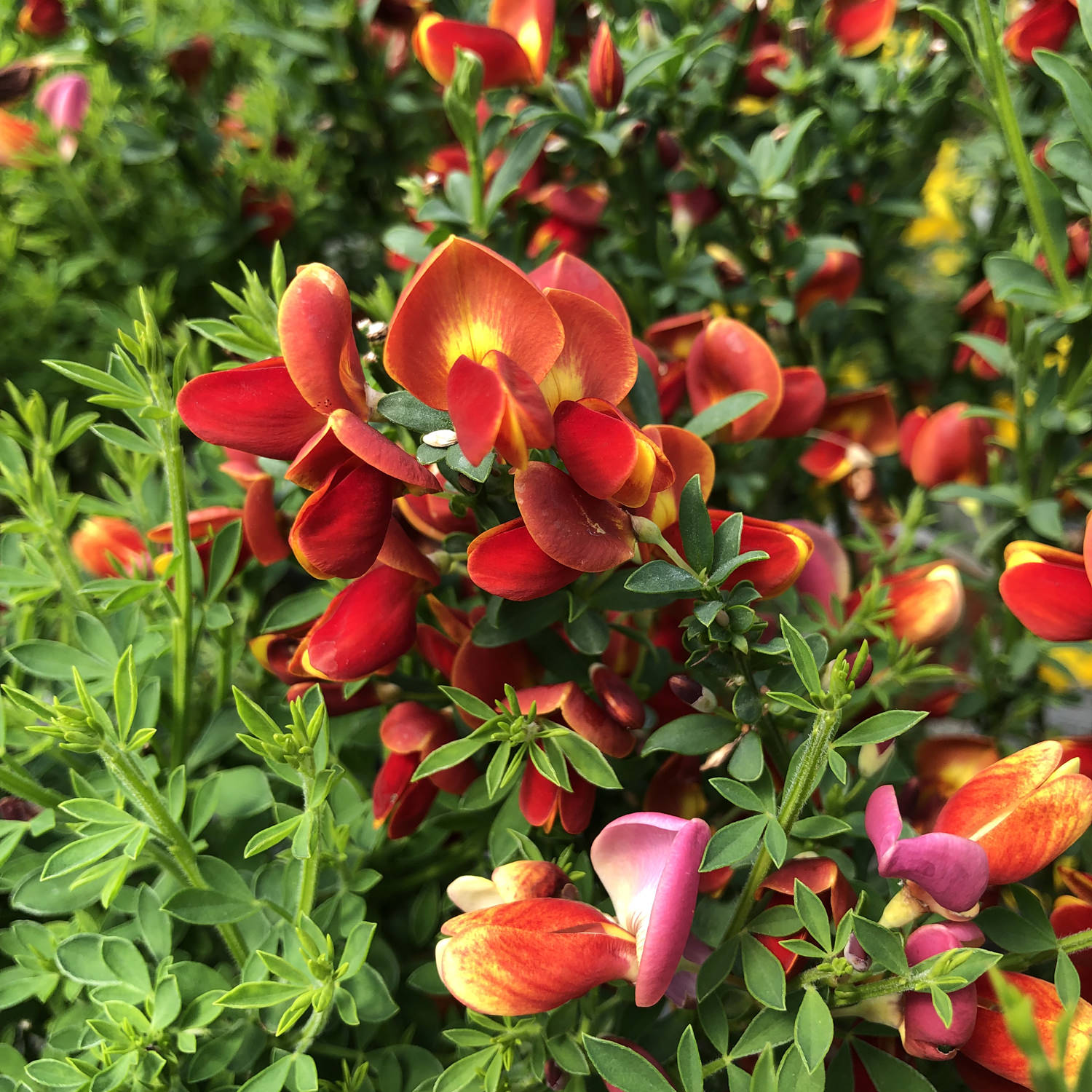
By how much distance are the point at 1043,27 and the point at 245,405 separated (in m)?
0.66

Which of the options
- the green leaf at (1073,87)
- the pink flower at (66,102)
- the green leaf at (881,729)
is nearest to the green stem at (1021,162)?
the green leaf at (1073,87)

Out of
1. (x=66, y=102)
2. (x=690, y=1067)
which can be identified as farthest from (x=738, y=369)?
(x=66, y=102)

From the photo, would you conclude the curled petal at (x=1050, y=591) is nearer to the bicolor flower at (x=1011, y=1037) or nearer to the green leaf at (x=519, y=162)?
the bicolor flower at (x=1011, y=1037)

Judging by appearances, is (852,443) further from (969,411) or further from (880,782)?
(880,782)

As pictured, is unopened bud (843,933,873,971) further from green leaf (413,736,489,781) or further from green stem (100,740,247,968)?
green stem (100,740,247,968)

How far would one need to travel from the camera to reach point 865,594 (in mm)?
557

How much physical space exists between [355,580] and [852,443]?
489 mm

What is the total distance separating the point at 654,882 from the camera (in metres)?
0.40

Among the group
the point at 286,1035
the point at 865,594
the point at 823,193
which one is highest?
the point at 823,193

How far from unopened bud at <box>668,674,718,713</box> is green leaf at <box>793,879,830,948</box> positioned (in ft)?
0.33

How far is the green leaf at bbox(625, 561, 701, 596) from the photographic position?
39 centimetres

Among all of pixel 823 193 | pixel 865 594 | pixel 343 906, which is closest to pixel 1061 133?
pixel 823 193

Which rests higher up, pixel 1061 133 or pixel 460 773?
pixel 1061 133

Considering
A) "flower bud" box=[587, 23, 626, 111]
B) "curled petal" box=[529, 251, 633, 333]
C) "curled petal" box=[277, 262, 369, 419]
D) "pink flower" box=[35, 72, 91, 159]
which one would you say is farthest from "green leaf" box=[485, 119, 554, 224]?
"pink flower" box=[35, 72, 91, 159]
